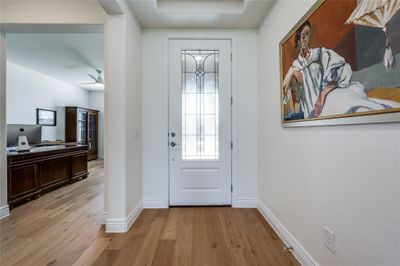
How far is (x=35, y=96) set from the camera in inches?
218

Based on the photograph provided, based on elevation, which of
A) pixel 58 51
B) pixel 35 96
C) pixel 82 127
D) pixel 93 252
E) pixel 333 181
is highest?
pixel 58 51

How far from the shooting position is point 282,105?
2057 mm

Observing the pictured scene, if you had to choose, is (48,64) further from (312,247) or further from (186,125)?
(312,247)

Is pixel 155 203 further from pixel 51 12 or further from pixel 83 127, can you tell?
pixel 83 127

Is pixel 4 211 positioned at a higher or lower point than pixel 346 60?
lower

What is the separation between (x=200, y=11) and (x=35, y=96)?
5.44 metres

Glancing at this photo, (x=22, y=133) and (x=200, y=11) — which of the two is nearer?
(x=200, y=11)

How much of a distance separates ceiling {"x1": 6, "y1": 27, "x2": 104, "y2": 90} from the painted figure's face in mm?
2370

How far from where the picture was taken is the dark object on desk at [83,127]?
6.62m

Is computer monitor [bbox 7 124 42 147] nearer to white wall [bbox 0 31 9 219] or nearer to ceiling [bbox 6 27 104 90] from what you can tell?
white wall [bbox 0 31 9 219]

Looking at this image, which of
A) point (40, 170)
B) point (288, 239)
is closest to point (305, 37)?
point (288, 239)

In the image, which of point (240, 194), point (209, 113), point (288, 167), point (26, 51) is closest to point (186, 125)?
point (209, 113)

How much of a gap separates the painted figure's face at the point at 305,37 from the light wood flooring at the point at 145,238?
1.80m

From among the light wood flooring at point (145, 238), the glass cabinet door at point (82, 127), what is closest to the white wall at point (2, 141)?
the light wood flooring at point (145, 238)
